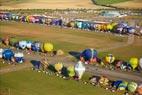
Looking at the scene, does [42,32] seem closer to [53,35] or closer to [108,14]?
[53,35]

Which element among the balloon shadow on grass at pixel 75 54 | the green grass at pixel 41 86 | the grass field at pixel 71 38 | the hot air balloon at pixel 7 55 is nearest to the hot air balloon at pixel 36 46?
the grass field at pixel 71 38

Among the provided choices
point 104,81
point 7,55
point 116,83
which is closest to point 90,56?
point 104,81

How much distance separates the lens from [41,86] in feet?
243

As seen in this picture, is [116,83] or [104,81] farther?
[104,81]

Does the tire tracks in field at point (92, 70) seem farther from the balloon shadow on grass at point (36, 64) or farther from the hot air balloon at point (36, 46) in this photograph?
the hot air balloon at point (36, 46)

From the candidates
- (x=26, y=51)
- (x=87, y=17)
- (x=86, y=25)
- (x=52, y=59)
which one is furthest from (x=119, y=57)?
(x=87, y=17)

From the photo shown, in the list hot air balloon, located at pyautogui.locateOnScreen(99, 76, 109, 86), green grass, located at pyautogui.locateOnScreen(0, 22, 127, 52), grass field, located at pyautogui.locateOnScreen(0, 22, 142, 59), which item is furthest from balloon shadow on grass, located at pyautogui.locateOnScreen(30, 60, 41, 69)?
hot air balloon, located at pyautogui.locateOnScreen(99, 76, 109, 86)

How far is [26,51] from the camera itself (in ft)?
338

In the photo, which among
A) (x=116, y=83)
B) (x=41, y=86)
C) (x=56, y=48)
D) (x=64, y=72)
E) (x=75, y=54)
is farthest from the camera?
(x=56, y=48)

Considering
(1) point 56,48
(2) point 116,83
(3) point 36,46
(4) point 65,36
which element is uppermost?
(2) point 116,83

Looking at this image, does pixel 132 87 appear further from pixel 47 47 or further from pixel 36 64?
pixel 47 47

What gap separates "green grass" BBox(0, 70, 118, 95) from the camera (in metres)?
70.8

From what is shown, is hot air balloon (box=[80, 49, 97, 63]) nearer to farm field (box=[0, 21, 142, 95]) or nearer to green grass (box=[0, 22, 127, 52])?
farm field (box=[0, 21, 142, 95])

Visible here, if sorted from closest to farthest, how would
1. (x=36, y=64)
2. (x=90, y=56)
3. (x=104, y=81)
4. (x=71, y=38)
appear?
1. (x=104, y=81)
2. (x=36, y=64)
3. (x=90, y=56)
4. (x=71, y=38)
